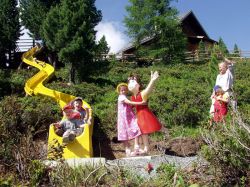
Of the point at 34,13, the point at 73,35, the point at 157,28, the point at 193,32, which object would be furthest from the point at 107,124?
the point at 193,32

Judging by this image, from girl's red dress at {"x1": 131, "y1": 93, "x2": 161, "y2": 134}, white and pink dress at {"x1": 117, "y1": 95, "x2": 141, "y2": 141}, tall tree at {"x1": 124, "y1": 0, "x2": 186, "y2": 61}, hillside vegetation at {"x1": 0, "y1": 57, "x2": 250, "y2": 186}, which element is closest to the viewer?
hillside vegetation at {"x1": 0, "y1": 57, "x2": 250, "y2": 186}

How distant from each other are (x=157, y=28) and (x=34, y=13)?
9068 mm

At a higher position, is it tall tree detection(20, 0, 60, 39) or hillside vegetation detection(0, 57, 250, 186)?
tall tree detection(20, 0, 60, 39)

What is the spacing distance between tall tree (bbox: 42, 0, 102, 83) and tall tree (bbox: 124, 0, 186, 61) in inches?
402

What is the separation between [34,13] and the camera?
28266 millimetres

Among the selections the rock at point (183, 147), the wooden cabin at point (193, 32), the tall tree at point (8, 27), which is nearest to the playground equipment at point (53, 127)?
the rock at point (183, 147)

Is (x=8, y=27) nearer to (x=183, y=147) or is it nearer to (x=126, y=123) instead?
(x=126, y=123)

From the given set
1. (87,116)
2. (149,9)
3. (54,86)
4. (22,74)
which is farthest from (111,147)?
(149,9)

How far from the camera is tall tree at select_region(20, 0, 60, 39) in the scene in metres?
28.1

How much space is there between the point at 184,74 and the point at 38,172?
2067 centimetres

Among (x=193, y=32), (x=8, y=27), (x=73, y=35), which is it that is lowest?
(x=73, y=35)

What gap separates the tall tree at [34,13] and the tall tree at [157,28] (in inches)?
287

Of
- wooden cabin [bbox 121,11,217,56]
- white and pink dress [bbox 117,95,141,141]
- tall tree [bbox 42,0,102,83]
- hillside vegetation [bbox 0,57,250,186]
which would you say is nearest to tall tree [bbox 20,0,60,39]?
hillside vegetation [bbox 0,57,250,186]

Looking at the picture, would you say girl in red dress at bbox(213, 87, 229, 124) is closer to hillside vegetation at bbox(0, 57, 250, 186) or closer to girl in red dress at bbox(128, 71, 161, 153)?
hillside vegetation at bbox(0, 57, 250, 186)
